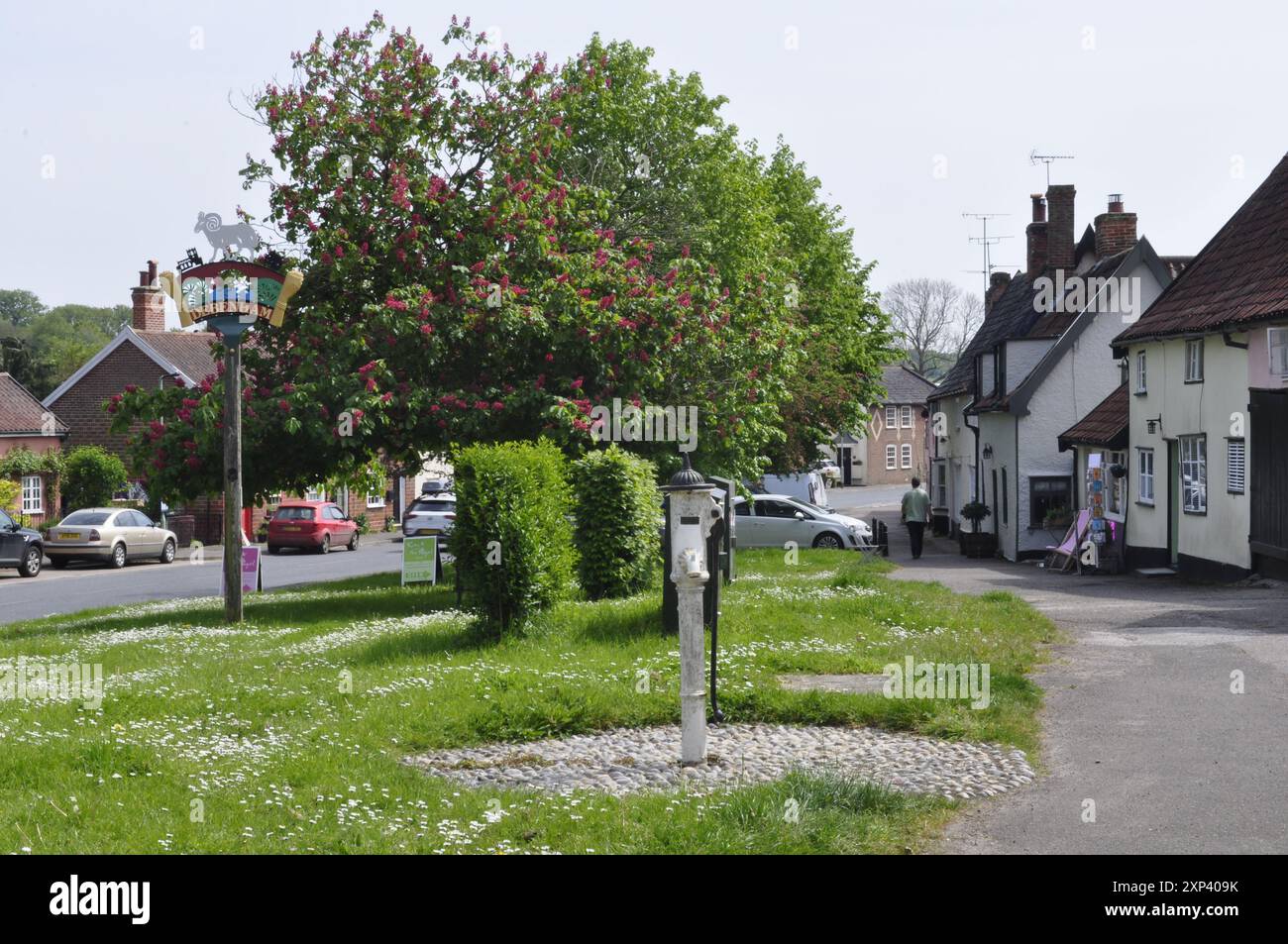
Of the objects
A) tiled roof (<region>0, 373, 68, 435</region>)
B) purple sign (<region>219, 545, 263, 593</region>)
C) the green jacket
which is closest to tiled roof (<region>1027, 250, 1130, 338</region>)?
the green jacket

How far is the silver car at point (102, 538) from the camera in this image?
3522 centimetres

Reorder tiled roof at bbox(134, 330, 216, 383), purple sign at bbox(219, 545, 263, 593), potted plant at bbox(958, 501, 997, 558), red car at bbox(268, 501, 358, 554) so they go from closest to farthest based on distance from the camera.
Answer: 1. purple sign at bbox(219, 545, 263, 593)
2. potted plant at bbox(958, 501, 997, 558)
3. red car at bbox(268, 501, 358, 554)
4. tiled roof at bbox(134, 330, 216, 383)

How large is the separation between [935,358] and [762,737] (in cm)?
12003

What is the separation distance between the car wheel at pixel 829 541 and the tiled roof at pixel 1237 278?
10.4 meters

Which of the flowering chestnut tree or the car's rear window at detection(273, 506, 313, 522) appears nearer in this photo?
the flowering chestnut tree

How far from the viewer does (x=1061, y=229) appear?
3906cm

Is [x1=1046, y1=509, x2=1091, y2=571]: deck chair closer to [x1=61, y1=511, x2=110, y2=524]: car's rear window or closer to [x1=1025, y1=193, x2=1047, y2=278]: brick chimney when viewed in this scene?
[x1=1025, y1=193, x2=1047, y2=278]: brick chimney

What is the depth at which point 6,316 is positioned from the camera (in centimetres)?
11756

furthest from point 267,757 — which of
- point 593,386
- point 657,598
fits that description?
point 593,386

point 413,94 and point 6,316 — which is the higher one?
point 6,316

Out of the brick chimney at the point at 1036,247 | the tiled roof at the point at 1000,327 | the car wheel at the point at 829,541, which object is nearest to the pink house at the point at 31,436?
the car wheel at the point at 829,541

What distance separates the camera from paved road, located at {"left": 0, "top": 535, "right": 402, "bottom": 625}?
24587 mm
